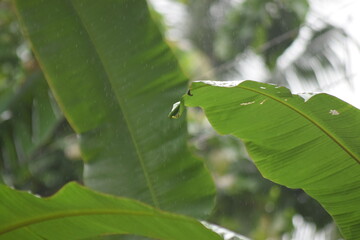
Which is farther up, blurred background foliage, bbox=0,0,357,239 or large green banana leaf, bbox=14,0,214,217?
large green banana leaf, bbox=14,0,214,217

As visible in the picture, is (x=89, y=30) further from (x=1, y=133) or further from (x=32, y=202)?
(x=1, y=133)

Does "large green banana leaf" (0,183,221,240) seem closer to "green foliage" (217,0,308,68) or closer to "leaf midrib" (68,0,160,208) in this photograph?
"leaf midrib" (68,0,160,208)

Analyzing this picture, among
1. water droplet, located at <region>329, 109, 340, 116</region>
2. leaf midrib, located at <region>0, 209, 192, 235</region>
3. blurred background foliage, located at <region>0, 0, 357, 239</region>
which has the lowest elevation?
blurred background foliage, located at <region>0, 0, 357, 239</region>

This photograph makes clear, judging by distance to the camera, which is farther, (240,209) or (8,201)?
(240,209)

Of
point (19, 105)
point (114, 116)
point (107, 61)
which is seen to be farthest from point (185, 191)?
point (19, 105)

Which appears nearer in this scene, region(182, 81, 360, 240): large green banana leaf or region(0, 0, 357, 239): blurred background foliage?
region(182, 81, 360, 240): large green banana leaf

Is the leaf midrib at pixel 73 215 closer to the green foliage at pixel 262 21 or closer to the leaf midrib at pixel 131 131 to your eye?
the leaf midrib at pixel 131 131

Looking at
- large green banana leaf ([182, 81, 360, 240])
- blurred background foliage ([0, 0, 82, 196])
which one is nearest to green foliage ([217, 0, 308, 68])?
blurred background foliage ([0, 0, 82, 196])

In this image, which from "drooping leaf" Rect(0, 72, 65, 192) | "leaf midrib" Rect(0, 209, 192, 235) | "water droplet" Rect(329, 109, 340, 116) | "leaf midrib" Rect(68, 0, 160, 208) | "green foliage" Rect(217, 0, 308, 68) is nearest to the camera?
"leaf midrib" Rect(0, 209, 192, 235)

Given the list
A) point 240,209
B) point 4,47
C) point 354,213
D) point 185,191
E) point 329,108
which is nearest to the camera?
point 329,108
